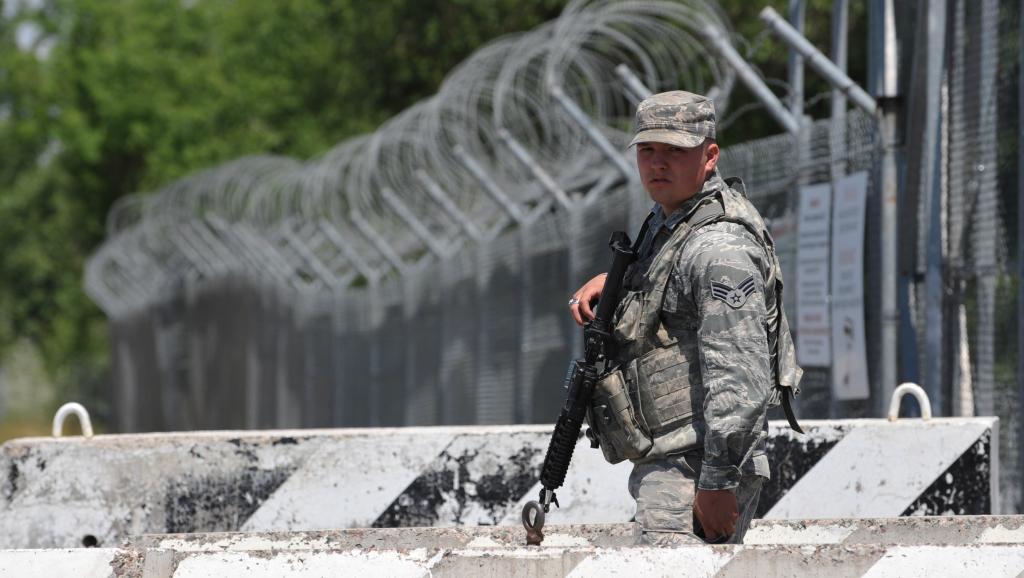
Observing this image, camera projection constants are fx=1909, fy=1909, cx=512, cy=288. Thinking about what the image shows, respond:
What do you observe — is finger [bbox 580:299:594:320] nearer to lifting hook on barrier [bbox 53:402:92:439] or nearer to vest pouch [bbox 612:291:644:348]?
vest pouch [bbox 612:291:644:348]

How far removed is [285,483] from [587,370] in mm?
1701

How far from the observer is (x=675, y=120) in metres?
4.13

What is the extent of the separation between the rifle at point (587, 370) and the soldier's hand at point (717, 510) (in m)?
0.38

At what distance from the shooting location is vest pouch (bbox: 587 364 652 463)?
13.7 feet

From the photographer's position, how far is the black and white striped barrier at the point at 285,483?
219 inches

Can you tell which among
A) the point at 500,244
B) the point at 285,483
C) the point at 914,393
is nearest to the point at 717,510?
the point at 914,393

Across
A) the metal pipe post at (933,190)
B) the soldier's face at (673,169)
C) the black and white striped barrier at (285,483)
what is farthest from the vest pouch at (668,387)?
the metal pipe post at (933,190)

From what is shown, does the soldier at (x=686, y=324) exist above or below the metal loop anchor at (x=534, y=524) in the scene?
above

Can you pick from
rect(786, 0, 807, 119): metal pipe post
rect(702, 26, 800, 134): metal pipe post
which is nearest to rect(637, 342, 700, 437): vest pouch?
rect(702, 26, 800, 134): metal pipe post

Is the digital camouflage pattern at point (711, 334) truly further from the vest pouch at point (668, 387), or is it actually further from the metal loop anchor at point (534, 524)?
the metal loop anchor at point (534, 524)

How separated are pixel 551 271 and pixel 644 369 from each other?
5894 mm

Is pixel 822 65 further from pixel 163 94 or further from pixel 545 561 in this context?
pixel 163 94

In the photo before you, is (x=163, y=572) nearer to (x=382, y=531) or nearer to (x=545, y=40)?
(x=382, y=531)

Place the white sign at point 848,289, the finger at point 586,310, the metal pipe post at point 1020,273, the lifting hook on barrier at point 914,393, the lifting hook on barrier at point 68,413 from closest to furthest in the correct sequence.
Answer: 1. the finger at point 586,310
2. the lifting hook on barrier at point 914,393
3. the lifting hook on barrier at point 68,413
4. the metal pipe post at point 1020,273
5. the white sign at point 848,289
